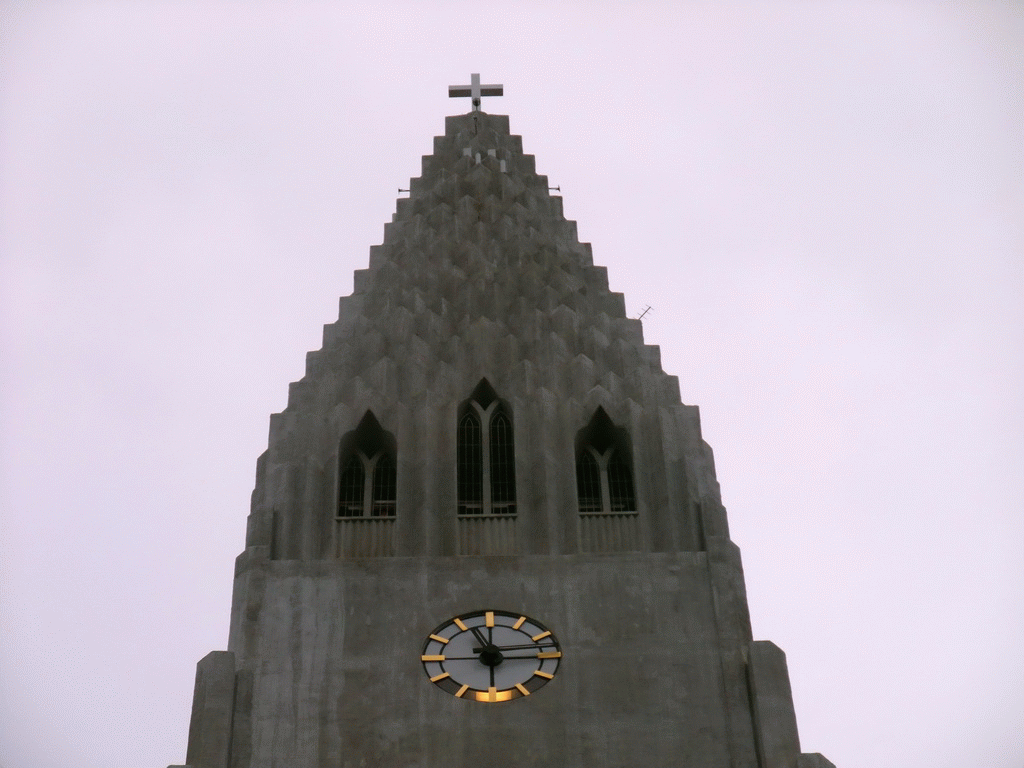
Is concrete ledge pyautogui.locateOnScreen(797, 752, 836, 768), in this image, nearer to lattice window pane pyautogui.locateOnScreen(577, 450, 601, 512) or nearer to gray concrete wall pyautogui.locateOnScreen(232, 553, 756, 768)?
gray concrete wall pyautogui.locateOnScreen(232, 553, 756, 768)

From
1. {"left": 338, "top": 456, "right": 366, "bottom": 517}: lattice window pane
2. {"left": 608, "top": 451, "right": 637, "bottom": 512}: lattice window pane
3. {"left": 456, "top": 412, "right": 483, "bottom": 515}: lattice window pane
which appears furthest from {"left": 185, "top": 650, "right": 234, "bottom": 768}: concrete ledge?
{"left": 608, "top": 451, "right": 637, "bottom": 512}: lattice window pane

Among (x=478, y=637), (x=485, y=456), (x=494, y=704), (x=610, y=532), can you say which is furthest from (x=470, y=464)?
(x=494, y=704)

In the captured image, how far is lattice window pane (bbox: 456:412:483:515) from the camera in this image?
47844 mm

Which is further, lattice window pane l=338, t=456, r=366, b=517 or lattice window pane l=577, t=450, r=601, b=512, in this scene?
lattice window pane l=577, t=450, r=601, b=512

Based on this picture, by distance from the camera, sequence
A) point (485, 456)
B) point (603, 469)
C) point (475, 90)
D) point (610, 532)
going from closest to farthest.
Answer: point (610, 532) < point (485, 456) < point (603, 469) < point (475, 90)

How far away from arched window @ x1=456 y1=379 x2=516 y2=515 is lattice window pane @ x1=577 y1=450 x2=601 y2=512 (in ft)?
6.03

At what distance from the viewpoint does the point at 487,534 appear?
46.8 meters

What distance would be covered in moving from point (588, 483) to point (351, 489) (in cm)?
641

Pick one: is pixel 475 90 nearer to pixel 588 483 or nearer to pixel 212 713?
pixel 588 483

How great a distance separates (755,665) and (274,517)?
507 inches

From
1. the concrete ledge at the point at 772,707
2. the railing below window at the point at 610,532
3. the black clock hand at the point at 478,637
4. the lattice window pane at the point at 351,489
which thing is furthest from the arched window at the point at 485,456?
the concrete ledge at the point at 772,707

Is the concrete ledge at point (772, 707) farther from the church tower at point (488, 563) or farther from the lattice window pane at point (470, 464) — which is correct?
the lattice window pane at point (470, 464)

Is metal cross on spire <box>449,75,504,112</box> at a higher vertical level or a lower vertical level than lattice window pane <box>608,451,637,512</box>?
higher

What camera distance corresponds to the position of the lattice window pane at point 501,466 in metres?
Answer: 47.8
